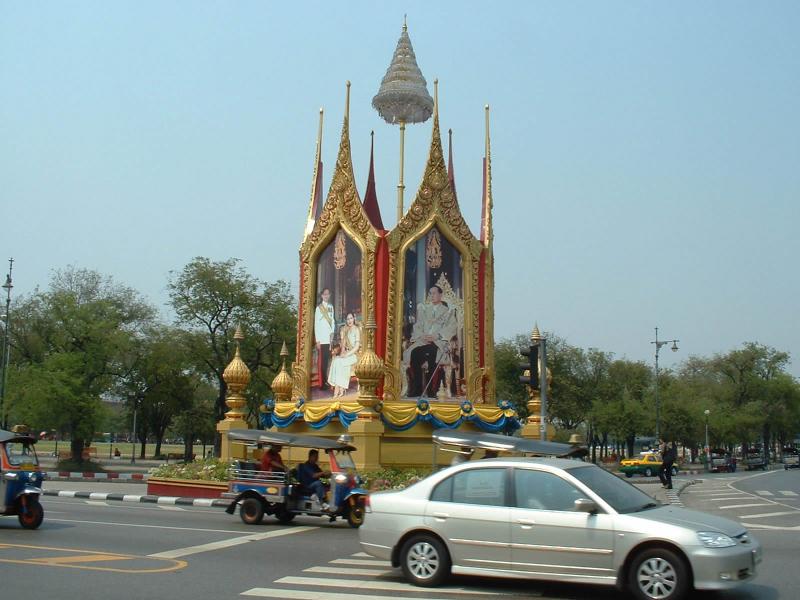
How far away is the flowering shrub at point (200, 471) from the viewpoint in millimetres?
25328

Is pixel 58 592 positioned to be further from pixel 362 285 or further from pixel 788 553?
pixel 362 285

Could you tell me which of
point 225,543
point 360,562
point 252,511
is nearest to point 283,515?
point 252,511

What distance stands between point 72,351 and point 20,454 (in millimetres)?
36575

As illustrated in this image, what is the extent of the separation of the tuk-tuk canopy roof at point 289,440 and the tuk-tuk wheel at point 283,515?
49.4 inches

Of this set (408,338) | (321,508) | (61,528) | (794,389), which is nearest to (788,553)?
(321,508)

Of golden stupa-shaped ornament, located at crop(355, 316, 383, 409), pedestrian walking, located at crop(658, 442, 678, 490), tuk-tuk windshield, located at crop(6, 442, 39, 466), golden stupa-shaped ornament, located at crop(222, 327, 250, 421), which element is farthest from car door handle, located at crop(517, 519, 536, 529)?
pedestrian walking, located at crop(658, 442, 678, 490)

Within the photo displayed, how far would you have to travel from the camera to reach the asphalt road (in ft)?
32.3

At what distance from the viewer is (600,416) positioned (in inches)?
2776

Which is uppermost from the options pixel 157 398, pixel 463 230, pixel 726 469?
pixel 463 230

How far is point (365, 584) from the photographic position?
10414 millimetres

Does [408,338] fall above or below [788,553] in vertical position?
above

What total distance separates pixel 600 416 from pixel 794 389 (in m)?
26.5

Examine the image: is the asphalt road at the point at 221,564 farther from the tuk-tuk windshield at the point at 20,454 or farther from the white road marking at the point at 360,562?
the tuk-tuk windshield at the point at 20,454

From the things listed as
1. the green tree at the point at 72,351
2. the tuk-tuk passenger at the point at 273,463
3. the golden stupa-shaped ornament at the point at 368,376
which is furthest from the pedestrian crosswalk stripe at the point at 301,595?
the green tree at the point at 72,351
